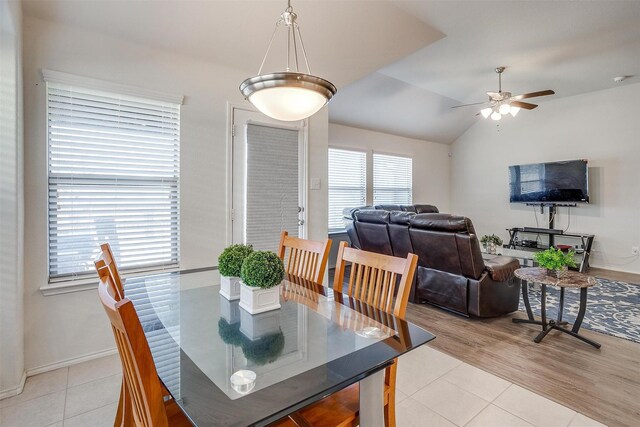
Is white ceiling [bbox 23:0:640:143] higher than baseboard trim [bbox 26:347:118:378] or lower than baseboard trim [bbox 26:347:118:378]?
higher

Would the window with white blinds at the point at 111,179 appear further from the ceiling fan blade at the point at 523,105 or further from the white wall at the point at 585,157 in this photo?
the white wall at the point at 585,157

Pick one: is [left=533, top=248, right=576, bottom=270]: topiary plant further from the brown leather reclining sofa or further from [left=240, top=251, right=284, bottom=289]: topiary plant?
[left=240, top=251, right=284, bottom=289]: topiary plant

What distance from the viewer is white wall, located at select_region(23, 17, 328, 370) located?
2.20 metres

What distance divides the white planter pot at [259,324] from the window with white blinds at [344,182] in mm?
4324

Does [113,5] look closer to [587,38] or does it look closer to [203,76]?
[203,76]

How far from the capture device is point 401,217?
3543mm

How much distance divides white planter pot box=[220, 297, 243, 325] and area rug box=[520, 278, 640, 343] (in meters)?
3.31

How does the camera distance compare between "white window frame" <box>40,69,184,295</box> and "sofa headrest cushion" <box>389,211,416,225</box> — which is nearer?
"white window frame" <box>40,69,184,295</box>

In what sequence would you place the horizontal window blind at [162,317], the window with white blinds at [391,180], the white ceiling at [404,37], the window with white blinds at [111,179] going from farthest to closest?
the window with white blinds at [391,180] < the white ceiling at [404,37] < the window with white blinds at [111,179] < the horizontal window blind at [162,317]

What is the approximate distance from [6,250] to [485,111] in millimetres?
5457

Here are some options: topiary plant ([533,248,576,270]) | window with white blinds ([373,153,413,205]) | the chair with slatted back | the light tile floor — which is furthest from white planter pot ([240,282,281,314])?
window with white blinds ([373,153,413,205])

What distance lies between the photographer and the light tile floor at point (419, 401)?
5.77 feet

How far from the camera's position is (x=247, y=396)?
33.1 inches

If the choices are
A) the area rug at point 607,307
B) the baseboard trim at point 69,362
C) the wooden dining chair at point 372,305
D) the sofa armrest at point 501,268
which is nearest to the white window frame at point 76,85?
the baseboard trim at point 69,362
